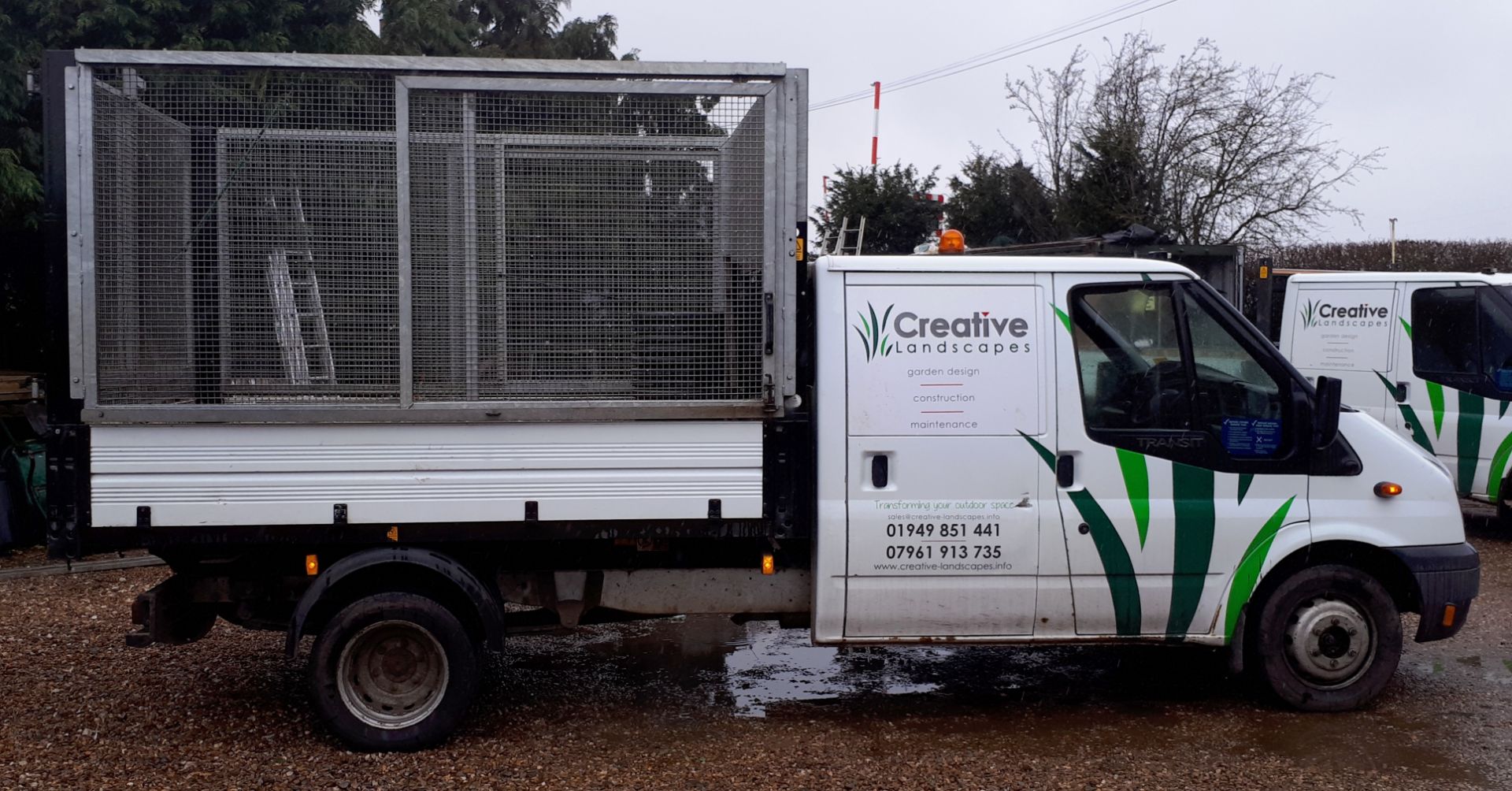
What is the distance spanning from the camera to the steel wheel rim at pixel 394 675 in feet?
17.5

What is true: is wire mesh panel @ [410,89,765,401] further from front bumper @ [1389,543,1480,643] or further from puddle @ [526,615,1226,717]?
front bumper @ [1389,543,1480,643]

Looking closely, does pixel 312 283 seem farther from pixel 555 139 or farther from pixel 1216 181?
pixel 1216 181

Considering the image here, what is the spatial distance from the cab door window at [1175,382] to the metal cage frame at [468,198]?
4.45 ft

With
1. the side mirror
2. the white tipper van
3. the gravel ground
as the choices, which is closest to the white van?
the gravel ground

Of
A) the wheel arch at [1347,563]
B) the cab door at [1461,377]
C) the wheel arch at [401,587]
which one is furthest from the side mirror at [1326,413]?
the cab door at [1461,377]

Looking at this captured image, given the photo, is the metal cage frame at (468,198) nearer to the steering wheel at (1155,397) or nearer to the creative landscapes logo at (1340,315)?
the steering wheel at (1155,397)

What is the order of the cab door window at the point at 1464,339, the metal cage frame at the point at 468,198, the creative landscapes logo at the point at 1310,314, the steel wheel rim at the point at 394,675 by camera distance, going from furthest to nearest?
the creative landscapes logo at the point at 1310,314 < the cab door window at the point at 1464,339 < the steel wheel rim at the point at 394,675 < the metal cage frame at the point at 468,198

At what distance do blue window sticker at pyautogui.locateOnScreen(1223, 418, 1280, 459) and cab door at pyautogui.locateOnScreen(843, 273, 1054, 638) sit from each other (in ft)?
2.84

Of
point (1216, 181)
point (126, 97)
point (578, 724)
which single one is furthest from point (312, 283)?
point (1216, 181)

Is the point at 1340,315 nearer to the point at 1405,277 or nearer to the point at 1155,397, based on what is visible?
the point at 1405,277

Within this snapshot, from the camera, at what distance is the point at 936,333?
544cm

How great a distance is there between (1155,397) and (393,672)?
352cm

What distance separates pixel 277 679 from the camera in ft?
21.1

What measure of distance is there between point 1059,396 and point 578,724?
262 centimetres
